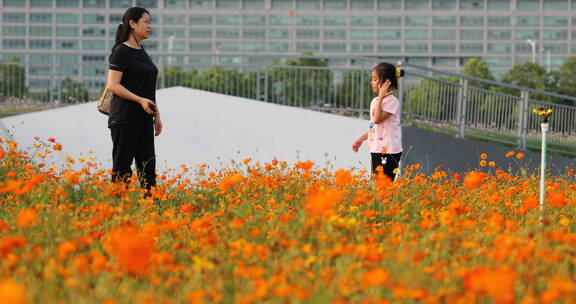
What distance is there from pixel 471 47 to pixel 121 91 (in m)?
127

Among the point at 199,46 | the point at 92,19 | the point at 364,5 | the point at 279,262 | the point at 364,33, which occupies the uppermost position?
the point at 364,5

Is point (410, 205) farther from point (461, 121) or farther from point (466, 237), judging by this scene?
point (461, 121)

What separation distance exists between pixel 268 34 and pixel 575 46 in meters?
55.6

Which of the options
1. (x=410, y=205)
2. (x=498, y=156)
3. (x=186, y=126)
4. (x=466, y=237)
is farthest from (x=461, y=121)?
(x=466, y=237)

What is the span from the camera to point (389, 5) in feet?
412

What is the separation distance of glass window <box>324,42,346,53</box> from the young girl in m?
120

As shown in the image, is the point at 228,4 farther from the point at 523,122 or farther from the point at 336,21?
the point at 523,122

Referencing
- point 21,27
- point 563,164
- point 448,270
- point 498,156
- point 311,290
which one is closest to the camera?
point 311,290

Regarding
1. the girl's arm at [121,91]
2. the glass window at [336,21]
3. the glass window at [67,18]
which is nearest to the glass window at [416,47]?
the glass window at [336,21]

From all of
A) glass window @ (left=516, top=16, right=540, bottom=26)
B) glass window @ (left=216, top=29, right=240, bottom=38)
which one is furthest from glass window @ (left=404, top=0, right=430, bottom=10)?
glass window @ (left=216, top=29, right=240, bottom=38)

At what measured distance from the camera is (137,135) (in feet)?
18.4

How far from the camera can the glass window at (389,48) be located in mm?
125688

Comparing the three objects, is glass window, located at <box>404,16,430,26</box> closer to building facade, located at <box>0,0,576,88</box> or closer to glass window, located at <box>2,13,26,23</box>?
building facade, located at <box>0,0,576,88</box>

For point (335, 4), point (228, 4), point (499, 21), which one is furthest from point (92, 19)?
point (499, 21)
